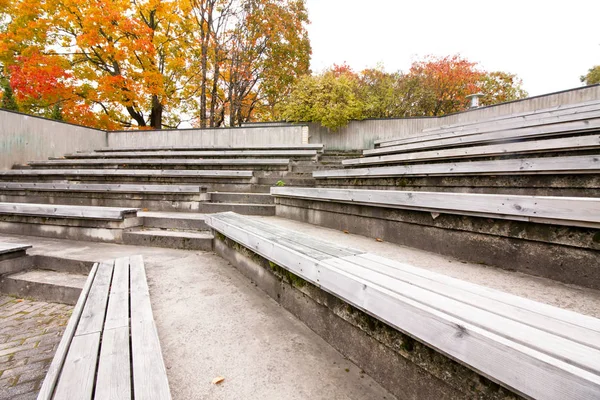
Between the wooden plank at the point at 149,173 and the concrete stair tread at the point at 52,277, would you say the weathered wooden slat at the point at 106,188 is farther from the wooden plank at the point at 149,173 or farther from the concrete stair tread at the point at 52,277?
the concrete stair tread at the point at 52,277

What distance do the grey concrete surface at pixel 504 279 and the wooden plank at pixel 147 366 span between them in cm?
159

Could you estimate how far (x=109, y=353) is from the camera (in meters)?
1.33

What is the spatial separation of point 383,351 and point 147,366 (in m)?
1.09

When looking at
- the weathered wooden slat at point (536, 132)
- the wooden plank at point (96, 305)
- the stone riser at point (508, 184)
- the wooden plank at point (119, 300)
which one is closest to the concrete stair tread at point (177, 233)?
the wooden plank at point (119, 300)

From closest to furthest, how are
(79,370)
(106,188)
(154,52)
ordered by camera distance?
1. (79,370)
2. (106,188)
3. (154,52)

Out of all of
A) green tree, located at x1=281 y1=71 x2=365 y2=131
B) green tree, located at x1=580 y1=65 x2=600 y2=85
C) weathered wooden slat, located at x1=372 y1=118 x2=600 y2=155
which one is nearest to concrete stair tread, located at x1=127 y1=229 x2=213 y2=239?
weathered wooden slat, located at x1=372 y1=118 x2=600 y2=155

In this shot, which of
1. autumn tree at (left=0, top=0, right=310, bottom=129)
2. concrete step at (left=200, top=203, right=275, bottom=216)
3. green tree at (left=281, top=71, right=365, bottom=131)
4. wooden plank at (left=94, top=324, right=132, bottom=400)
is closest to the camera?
wooden plank at (left=94, top=324, right=132, bottom=400)

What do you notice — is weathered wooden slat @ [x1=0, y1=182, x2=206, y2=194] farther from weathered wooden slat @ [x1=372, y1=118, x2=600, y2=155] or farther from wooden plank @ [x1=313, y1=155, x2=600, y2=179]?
weathered wooden slat @ [x1=372, y1=118, x2=600, y2=155]

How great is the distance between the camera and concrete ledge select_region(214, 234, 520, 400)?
93cm

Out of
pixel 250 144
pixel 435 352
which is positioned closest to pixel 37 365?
pixel 435 352

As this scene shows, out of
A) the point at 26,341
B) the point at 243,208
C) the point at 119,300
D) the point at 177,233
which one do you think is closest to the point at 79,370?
the point at 119,300

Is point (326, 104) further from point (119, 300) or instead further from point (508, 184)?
point (119, 300)

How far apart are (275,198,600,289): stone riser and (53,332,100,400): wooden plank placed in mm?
2294

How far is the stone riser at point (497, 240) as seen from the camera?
1445 millimetres
